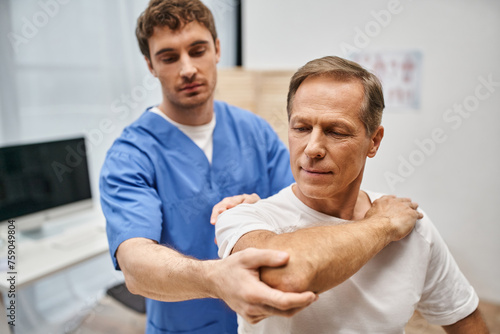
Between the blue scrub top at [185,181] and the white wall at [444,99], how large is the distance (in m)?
1.46

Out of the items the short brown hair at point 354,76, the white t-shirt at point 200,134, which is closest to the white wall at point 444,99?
the white t-shirt at point 200,134

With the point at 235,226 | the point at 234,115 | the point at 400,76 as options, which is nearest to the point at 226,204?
the point at 235,226

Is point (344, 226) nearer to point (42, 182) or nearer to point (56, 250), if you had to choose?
point (56, 250)

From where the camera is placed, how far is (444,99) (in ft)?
10.1

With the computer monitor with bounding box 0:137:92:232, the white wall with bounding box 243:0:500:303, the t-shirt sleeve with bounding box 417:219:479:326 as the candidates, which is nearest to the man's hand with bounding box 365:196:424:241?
the t-shirt sleeve with bounding box 417:219:479:326

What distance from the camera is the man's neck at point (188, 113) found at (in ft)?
4.49

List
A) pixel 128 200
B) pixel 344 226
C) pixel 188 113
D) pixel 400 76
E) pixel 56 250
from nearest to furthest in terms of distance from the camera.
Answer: pixel 344 226
pixel 128 200
pixel 188 113
pixel 56 250
pixel 400 76

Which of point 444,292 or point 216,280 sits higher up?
point 216,280

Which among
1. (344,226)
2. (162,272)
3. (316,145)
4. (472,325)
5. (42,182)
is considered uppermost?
(316,145)

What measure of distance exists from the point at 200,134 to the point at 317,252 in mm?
843

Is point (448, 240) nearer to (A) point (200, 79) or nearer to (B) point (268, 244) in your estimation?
(A) point (200, 79)

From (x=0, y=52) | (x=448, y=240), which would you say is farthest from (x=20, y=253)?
→ (x=448, y=240)

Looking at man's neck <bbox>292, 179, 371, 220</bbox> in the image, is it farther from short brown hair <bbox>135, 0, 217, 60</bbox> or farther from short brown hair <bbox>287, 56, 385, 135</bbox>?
short brown hair <bbox>135, 0, 217, 60</bbox>

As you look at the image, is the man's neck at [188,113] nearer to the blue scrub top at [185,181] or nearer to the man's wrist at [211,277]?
the blue scrub top at [185,181]
